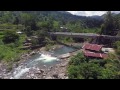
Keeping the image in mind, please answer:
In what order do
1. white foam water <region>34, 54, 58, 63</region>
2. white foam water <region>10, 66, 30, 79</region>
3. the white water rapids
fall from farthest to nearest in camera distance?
white foam water <region>34, 54, 58, 63</region>, the white water rapids, white foam water <region>10, 66, 30, 79</region>

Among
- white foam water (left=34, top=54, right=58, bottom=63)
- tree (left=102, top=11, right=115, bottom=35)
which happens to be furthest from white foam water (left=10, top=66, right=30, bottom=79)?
tree (left=102, top=11, right=115, bottom=35)

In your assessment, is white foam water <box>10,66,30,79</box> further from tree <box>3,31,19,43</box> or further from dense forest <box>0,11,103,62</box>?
tree <box>3,31,19,43</box>

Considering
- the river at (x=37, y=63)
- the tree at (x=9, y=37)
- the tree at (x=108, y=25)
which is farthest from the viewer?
the tree at (x=108, y=25)

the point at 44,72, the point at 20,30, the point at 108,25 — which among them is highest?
the point at 108,25

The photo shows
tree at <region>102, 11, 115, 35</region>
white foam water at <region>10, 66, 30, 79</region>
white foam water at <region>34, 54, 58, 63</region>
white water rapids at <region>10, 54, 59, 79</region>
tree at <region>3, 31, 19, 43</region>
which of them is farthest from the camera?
tree at <region>102, 11, 115, 35</region>

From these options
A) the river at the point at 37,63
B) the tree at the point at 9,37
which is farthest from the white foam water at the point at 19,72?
the tree at the point at 9,37

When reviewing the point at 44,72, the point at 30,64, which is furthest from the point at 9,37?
the point at 44,72

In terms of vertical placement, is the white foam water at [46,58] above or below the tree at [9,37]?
below

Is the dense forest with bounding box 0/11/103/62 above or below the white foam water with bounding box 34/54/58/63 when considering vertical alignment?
above

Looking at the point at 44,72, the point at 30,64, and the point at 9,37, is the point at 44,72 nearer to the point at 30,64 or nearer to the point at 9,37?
the point at 30,64

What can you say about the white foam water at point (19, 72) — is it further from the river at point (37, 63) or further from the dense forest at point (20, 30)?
the dense forest at point (20, 30)
